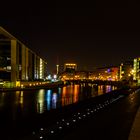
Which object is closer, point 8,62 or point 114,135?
point 114,135

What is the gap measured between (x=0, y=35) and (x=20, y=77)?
48.1 feet

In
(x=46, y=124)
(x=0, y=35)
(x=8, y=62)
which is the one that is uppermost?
(x=0, y=35)

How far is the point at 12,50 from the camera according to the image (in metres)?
83.8

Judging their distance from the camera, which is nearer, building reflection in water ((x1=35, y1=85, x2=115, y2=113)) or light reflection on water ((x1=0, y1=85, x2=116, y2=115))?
light reflection on water ((x1=0, y1=85, x2=116, y2=115))

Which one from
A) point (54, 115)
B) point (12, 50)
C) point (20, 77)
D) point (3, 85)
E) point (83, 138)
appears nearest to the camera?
point (83, 138)

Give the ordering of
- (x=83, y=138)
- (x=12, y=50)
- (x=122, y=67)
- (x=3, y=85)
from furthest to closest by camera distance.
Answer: (x=122, y=67) < (x=12, y=50) < (x=3, y=85) < (x=83, y=138)

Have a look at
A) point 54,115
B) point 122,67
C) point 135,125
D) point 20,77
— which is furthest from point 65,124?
point 122,67

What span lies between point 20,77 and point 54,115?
73289 mm

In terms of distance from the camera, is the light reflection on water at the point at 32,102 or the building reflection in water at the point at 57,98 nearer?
the light reflection on water at the point at 32,102

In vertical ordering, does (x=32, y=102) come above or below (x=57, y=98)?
above

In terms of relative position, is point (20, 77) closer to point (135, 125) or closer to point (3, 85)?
point (3, 85)

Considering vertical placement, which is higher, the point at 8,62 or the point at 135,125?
the point at 8,62

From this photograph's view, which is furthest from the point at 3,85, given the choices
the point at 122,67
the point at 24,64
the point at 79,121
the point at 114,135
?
the point at 122,67

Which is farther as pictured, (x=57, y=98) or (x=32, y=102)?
(x=57, y=98)
